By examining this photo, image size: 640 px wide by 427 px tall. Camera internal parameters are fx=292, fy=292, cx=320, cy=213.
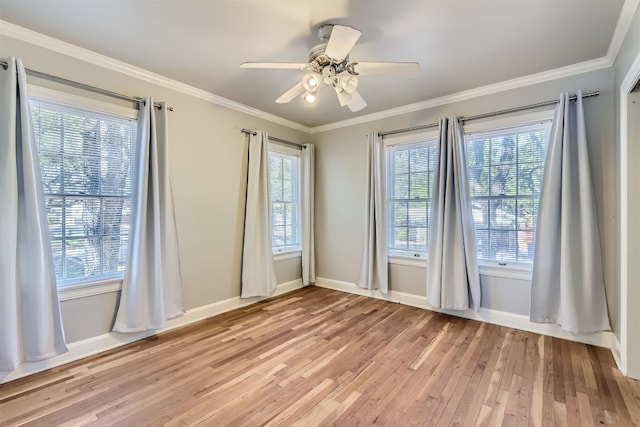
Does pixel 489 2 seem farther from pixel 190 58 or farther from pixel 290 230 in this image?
pixel 290 230

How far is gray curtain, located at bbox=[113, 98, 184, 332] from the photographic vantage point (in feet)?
8.82

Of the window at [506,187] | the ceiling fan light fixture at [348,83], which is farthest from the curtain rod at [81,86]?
the window at [506,187]

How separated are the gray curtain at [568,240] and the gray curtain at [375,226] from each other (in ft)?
5.47

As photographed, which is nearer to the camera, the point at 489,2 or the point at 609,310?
the point at 489,2

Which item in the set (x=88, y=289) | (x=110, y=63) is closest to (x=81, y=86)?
(x=110, y=63)

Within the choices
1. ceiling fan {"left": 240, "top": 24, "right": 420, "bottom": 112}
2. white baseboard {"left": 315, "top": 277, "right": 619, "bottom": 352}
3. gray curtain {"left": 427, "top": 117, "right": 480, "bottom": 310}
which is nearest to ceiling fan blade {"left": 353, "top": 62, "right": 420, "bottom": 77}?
ceiling fan {"left": 240, "top": 24, "right": 420, "bottom": 112}

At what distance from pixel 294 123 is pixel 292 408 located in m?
3.73

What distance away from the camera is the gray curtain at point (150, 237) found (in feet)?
8.82

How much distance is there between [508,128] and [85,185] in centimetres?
417

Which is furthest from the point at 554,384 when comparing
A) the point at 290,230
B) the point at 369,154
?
the point at 290,230

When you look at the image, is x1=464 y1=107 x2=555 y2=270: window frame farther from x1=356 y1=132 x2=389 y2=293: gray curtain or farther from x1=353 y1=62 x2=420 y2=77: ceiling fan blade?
x1=353 y1=62 x2=420 y2=77: ceiling fan blade

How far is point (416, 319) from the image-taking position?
3.35 metres

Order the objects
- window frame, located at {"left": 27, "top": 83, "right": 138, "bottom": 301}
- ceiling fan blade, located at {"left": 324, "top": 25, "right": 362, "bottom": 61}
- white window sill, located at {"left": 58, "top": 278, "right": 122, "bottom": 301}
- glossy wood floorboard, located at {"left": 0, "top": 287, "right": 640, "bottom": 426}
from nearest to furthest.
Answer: ceiling fan blade, located at {"left": 324, "top": 25, "right": 362, "bottom": 61} < glossy wood floorboard, located at {"left": 0, "top": 287, "right": 640, "bottom": 426} < window frame, located at {"left": 27, "top": 83, "right": 138, "bottom": 301} < white window sill, located at {"left": 58, "top": 278, "right": 122, "bottom": 301}

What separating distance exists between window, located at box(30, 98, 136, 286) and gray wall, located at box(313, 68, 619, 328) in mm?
2683
